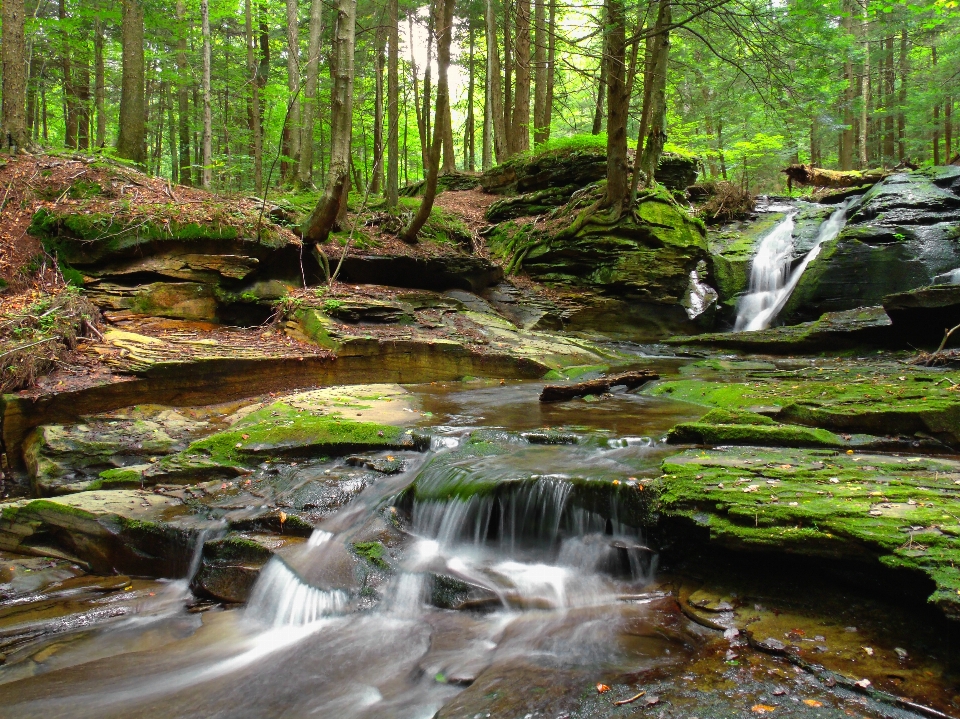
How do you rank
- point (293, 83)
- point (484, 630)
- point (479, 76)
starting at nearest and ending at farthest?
point (484, 630) → point (293, 83) → point (479, 76)

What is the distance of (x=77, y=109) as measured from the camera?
55.4 ft

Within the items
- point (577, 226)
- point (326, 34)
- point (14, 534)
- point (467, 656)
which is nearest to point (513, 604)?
point (467, 656)

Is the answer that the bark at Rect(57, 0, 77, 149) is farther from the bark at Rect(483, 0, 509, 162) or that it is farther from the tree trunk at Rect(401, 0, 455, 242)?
the bark at Rect(483, 0, 509, 162)

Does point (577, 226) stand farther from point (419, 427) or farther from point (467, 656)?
point (467, 656)

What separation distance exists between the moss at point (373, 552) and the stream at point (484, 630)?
0.34 ft

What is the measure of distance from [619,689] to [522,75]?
1908 cm

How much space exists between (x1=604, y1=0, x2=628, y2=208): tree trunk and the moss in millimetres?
9736

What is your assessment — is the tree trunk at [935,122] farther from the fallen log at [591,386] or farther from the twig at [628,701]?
the twig at [628,701]

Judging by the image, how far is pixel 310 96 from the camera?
13.9 m

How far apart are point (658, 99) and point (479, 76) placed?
35.6 feet

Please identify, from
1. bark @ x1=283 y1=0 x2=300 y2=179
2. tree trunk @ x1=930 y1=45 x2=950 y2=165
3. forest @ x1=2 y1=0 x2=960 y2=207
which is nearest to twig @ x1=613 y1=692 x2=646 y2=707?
forest @ x1=2 y1=0 x2=960 y2=207

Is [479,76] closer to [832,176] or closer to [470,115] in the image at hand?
[470,115]

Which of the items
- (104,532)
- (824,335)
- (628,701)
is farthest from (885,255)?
(104,532)

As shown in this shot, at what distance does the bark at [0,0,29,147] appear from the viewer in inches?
368
